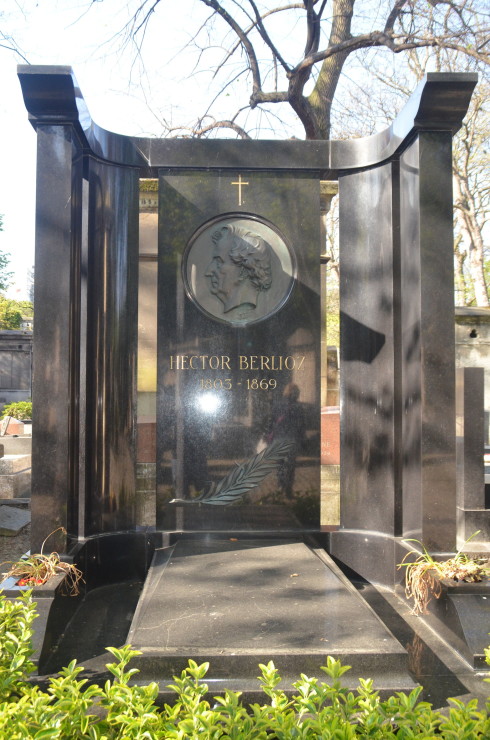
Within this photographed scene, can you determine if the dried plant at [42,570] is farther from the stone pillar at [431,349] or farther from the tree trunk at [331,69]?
the tree trunk at [331,69]

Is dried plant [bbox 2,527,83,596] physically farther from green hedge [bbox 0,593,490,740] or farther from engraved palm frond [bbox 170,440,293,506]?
green hedge [bbox 0,593,490,740]

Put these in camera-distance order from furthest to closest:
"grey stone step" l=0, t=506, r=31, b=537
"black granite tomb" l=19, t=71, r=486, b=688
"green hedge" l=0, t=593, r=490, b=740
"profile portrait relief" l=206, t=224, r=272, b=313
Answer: "grey stone step" l=0, t=506, r=31, b=537
"profile portrait relief" l=206, t=224, r=272, b=313
"black granite tomb" l=19, t=71, r=486, b=688
"green hedge" l=0, t=593, r=490, b=740

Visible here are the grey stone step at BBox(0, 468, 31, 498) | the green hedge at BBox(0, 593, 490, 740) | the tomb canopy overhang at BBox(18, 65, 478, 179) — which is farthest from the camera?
the grey stone step at BBox(0, 468, 31, 498)

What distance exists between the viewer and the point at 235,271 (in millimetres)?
5070

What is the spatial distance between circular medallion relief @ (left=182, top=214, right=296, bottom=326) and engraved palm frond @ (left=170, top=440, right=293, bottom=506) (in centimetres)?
108

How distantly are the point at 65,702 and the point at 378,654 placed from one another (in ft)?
4.79

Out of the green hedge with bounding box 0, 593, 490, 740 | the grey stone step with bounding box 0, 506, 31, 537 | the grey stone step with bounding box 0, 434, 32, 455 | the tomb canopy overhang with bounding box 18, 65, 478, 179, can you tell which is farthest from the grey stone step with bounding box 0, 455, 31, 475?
the green hedge with bounding box 0, 593, 490, 740

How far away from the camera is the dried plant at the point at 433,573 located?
378 centimetres

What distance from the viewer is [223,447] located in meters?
5.00

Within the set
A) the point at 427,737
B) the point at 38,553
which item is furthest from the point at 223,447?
the point at 427,737

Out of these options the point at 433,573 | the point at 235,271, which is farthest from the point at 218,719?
the point at 235,271

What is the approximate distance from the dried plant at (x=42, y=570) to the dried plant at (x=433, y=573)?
2.15 metres

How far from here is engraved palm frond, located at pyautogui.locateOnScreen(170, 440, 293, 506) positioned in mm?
4949

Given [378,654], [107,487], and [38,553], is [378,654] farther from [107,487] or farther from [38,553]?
[107,487]
